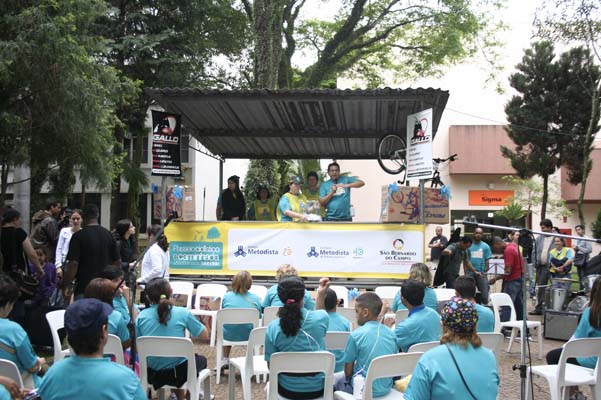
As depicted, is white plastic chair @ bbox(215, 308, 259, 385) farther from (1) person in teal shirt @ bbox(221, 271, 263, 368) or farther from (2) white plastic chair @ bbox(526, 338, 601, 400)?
(2) white plastic chair @ bbox(526, 338, 601, 400)

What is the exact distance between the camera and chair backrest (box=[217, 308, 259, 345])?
5723mm

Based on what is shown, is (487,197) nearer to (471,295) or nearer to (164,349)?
(471,295)

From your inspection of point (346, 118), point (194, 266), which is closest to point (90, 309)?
point (194, 266)

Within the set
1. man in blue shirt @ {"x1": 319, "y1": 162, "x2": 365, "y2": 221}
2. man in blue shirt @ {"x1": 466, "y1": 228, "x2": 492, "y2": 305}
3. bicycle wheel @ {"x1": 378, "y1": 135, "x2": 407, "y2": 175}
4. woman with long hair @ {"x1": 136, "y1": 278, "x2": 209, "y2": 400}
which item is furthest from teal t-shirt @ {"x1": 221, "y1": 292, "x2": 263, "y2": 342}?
bicycle wheel @ {"x1": 378, "y1": 135, "x2": 407, "y2": 175}

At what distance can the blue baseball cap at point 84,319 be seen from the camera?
2582mm

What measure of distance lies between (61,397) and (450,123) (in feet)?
107

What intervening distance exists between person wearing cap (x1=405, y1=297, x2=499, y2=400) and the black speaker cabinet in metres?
6.48

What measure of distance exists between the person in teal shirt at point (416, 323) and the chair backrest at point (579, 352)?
100 cm

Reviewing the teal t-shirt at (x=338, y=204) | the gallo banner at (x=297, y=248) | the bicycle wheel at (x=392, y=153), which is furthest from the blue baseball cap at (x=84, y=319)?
the bicycle wheel at (x=392, y=153)

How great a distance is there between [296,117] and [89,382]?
8118 mm

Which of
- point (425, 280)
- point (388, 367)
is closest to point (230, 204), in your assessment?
point (425, 280)

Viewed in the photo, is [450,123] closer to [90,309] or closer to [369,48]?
[369,48]

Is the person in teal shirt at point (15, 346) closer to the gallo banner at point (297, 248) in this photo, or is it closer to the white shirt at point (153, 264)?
the white shirt at point (153, 264)

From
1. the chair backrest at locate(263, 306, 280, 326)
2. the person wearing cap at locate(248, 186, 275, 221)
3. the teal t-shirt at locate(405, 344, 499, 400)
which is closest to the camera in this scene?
the teal t-shirt at locate(405, 344, 499, 400)
